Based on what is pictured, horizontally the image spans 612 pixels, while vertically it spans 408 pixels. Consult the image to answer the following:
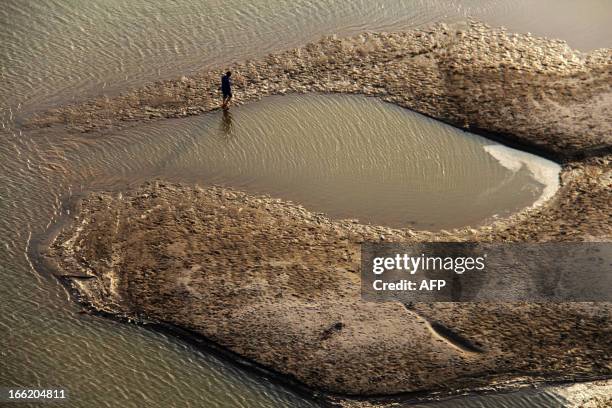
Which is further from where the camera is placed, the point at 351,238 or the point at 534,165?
the point at 534,165

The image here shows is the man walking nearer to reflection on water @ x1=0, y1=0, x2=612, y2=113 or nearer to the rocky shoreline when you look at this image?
the rocky shoreline

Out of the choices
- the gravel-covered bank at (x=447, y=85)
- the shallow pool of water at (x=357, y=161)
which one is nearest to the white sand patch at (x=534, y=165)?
the shallow pool of water at (x=357, y=161)

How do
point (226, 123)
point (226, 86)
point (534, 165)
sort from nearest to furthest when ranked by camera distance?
point (534, 165)
point (226, 86)
point (226, 123)

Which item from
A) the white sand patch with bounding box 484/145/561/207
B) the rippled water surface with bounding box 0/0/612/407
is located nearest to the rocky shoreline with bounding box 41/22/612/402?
the white sand patch with bounding box 484/145/561/207

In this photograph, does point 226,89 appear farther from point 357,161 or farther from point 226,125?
point 357,161

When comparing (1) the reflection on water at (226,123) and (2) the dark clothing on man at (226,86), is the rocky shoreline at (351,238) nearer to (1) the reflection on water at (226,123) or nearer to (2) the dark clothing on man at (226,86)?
(1) the reflection on water at (226,123)

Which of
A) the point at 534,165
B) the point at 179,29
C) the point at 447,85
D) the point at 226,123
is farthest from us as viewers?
the point at 179,29

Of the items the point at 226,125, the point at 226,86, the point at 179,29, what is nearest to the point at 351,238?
the point at 226,125
